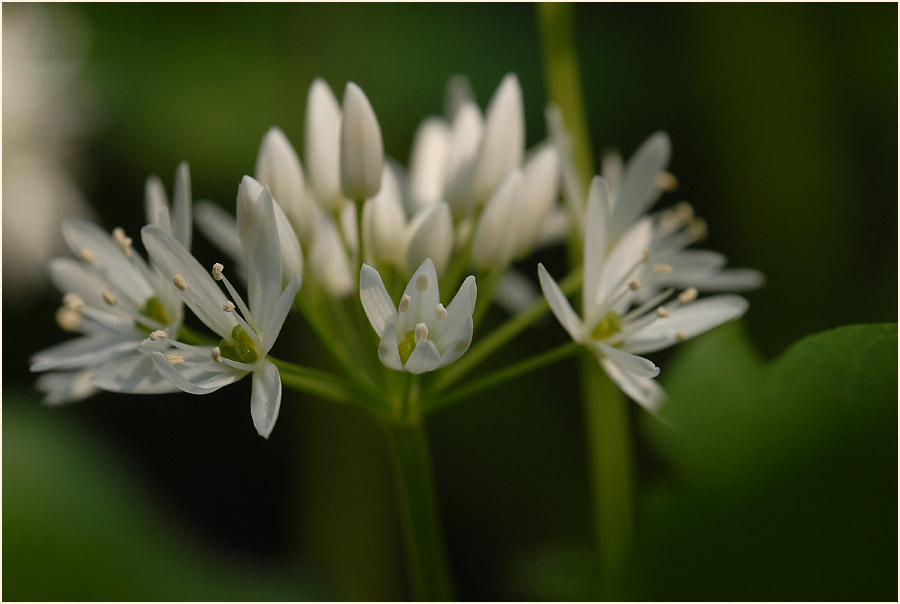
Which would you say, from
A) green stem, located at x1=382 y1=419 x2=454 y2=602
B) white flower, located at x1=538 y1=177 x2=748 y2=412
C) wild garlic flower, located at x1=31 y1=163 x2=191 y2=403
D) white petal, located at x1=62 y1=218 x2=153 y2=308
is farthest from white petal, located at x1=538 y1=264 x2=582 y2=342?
white petal, located at x1=62 y1=218 x2=153 y2=308

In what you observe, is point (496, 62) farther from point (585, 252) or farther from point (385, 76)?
point (585, 252)

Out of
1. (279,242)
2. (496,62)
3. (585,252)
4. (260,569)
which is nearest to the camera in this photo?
(279,242)

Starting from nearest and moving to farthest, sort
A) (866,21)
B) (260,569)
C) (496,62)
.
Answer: (260,569) < (866,21) < (496,62)

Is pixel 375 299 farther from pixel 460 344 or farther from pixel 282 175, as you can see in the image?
pixel 282 175

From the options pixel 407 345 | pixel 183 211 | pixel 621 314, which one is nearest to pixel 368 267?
pixel 407 345

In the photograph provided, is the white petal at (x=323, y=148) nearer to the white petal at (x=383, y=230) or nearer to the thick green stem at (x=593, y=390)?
the white petal at (x=383, y=230)

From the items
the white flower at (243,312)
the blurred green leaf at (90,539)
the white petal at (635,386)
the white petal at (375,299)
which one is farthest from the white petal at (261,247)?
the blurred green leaf at (90,539)

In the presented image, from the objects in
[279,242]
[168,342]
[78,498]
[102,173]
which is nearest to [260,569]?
[78,498]

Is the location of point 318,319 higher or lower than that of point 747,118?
lower
